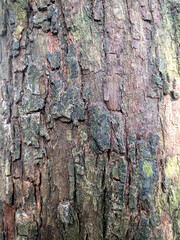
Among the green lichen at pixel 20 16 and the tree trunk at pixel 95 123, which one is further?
the green lichen at pixel 20 16

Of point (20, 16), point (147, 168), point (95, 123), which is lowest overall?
point (147, 168)

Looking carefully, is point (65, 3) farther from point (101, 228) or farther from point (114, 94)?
point (101, 228)

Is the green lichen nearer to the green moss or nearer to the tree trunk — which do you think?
the tree trunk

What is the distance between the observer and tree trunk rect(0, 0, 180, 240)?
0.92m

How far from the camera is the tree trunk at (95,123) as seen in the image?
3.03ft

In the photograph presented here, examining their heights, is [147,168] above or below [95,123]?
below

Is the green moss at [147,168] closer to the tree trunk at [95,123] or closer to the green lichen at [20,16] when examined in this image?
the tree trunk at [95,123]

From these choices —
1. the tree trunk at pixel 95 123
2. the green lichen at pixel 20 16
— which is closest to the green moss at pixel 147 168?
the tree trunk at pixel 95 123

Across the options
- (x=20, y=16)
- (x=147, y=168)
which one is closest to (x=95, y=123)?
(x=147, y=168)

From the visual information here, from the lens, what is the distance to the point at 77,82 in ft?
3.14

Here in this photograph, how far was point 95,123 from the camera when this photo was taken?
930 millimetres

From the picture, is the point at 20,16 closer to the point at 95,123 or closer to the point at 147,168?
the point at 95,123

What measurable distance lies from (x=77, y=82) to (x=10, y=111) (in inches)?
14.3

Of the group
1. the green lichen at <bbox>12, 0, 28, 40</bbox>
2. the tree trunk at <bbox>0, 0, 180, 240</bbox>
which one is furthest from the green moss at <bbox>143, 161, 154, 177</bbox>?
the green lichen at <bbox>12, 0, 28, 40</bbox>
